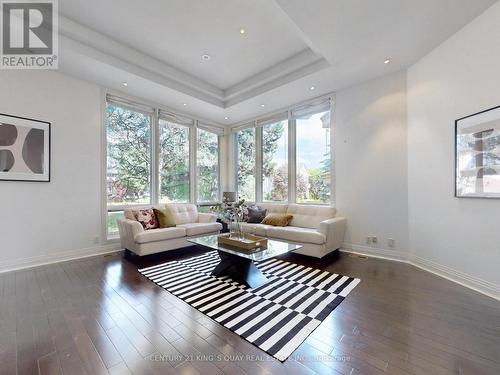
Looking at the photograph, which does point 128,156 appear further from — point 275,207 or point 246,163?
point 275,207

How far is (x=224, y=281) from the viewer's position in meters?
2.76

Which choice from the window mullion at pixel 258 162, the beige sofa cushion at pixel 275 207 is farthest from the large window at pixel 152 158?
the beige sofa cushion at pixel 275 207

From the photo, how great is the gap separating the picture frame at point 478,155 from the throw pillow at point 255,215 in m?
3.05

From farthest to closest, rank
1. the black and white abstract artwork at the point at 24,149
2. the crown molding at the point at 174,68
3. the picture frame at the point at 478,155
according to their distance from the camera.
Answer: the black and white abstract artwork at the point at 24,149 < the crown molding at the point at 174,68 < the picture frame at the point at 478,155

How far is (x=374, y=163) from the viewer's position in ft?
12.6

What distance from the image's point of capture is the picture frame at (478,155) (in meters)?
2.38

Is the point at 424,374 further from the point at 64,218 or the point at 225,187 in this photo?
the point at 225,187

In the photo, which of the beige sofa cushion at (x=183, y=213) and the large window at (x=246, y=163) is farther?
the large window at (x=246, y=163)

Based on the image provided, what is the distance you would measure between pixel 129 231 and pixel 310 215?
319cm

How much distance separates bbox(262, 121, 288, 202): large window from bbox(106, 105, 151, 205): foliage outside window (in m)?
2.63

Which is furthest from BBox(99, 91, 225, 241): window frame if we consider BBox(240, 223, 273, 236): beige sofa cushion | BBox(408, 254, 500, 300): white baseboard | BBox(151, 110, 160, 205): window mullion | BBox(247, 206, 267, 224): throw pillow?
BBox(408, 254, 500, 300): white baseboard

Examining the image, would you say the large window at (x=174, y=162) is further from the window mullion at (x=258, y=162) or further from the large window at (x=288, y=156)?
the window mullion at (x=258, y=162)

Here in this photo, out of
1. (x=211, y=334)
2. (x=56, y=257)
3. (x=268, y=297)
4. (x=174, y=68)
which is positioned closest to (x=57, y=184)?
(x=56, y=257)

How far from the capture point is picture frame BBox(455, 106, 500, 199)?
93.5 inches
